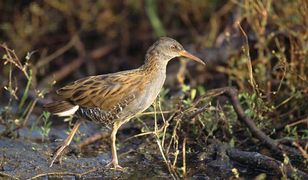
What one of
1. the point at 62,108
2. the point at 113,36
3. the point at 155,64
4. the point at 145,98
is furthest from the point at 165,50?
the point at 113,36

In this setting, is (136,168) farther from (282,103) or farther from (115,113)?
(282,103)

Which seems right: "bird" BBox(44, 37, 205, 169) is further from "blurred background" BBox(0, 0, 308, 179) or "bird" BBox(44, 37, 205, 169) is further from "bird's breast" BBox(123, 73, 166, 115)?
"blurred background" BBox(0, 0, 308, 179)

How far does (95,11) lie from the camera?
9.30 meters

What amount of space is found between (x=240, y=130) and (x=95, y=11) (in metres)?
3.36

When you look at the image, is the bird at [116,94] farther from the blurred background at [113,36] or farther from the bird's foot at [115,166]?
the blurred background at [113,36]

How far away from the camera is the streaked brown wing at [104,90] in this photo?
Answer: 19.5 ft

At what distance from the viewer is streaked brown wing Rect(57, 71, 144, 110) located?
5.94 metres

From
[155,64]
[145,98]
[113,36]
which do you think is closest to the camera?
[145,98]

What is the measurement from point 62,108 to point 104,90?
38 centimetres

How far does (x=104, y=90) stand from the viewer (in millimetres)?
6008

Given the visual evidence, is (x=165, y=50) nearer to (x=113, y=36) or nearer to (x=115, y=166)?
(x=115, y=166)

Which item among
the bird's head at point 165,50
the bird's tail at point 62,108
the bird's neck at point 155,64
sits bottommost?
the bird's tail at point 62,108

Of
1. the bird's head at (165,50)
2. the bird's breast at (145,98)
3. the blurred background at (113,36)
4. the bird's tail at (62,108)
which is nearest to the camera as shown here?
the bird's breast at (145,98)

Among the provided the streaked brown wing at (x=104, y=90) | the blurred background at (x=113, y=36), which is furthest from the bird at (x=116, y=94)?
the blurred background at (x=113, y=36)
